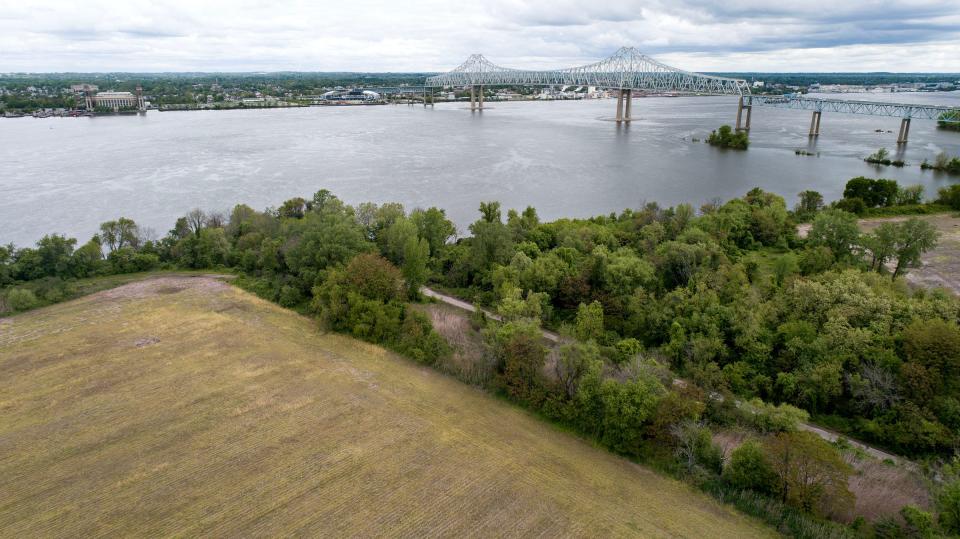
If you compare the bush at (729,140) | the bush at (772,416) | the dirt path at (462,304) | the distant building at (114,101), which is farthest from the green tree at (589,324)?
the distant building at (114,101)

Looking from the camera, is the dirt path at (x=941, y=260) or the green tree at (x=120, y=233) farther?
the green tree at (x=120, y=233)

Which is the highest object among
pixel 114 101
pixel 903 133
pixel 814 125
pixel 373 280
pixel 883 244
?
pixel 114 101

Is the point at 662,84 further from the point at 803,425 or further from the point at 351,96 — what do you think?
the point at 803,425

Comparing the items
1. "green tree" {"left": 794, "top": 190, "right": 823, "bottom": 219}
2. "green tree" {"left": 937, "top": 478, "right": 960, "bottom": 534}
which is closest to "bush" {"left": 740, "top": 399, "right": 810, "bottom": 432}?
"green tree" {"left": 937, "top": 478, "right": 960, "bottom": 534}

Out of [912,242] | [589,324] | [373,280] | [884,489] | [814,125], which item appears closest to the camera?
[884,489]

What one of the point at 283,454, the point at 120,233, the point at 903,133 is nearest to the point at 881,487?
the point at 283,454

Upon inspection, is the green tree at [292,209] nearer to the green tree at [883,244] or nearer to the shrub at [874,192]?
the green tree at [883,244]
